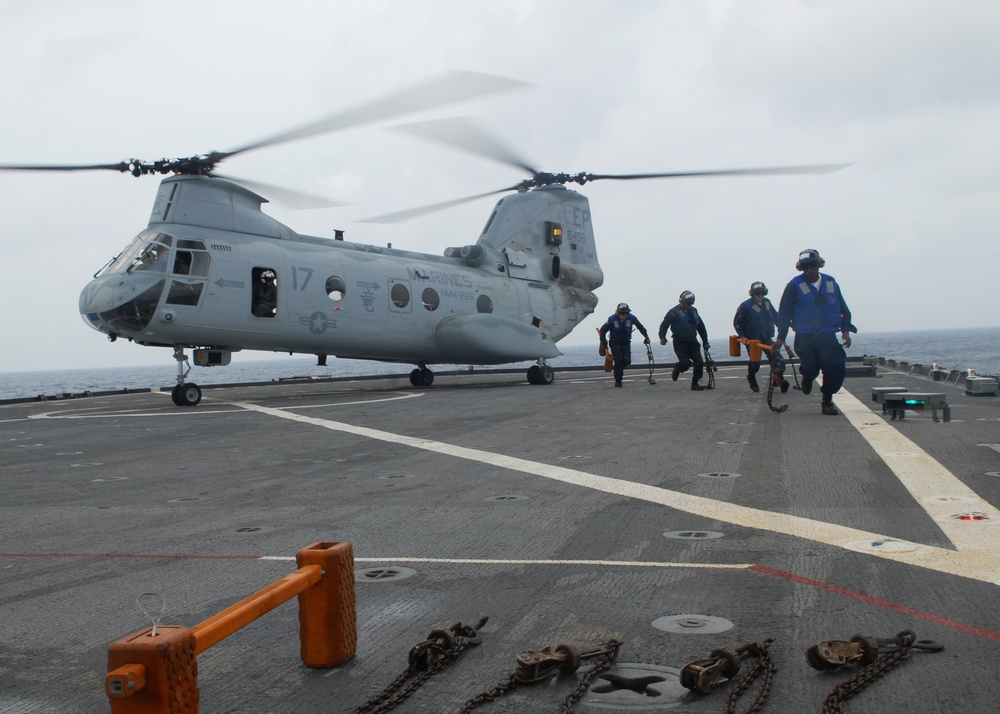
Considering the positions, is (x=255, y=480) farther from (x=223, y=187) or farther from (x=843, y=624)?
(x=223, y=187)

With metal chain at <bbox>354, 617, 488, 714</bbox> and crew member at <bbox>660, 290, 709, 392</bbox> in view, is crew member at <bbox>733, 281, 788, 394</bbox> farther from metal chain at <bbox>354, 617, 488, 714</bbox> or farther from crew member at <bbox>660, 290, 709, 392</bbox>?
metal chain at <bbox>354, 617, 488, 714</bbox>

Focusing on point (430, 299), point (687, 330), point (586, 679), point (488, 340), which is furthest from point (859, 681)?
point (488, 340)

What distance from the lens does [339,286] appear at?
18812mm

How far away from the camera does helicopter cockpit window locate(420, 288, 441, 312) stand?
20672 mm

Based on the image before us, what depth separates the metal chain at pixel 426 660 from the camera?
8.34ft

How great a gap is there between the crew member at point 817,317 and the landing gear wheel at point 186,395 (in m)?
11.7

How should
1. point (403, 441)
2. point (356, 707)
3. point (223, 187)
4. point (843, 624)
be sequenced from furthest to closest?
point (223, 187)
point (403, 441)
point (843, 624)
point (356, 707)

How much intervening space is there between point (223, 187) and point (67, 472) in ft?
33.7

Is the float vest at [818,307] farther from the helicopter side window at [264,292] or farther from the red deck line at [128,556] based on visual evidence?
the helicopter side window at [264,292]

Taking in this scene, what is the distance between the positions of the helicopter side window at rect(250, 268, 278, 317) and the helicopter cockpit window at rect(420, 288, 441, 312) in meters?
3.98

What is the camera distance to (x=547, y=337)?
2348 centimetres

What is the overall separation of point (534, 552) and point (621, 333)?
15464 mm

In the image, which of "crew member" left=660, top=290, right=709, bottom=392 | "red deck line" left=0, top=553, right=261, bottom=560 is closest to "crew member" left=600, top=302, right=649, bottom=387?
"crew member" left=660, top=290, right=709, bottom=392

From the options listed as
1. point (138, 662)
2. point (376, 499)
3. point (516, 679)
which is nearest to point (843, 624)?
Answer: point (516, 679)
